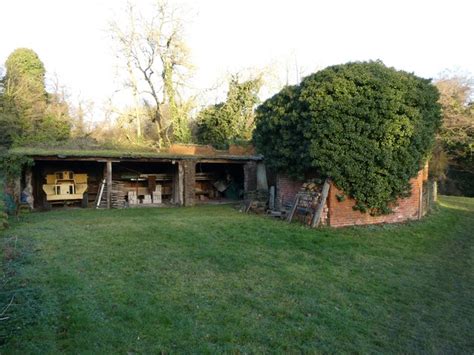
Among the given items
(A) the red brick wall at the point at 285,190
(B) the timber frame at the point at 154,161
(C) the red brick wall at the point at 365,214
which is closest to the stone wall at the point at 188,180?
(B) the timber frame at the point at 154,161

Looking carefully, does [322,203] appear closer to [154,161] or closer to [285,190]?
[285,190]

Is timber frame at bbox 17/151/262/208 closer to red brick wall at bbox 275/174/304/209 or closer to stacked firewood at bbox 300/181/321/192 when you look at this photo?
red brick wall at bbox 275/174/304/209

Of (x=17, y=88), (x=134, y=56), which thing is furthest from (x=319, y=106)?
(x=17, y=88)

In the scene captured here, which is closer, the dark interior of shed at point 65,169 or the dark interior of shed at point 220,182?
the dark interior of shed at point 65,169

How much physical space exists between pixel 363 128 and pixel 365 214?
2.89 meters

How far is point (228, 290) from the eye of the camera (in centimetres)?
608

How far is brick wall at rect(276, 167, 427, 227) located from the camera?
1188cm

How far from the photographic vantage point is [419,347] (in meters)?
4.62

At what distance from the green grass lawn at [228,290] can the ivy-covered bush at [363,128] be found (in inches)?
78.3

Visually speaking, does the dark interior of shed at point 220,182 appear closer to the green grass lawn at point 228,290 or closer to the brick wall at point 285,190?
the brick wall at point 285,190

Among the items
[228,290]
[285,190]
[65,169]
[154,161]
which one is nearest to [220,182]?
[154,161]

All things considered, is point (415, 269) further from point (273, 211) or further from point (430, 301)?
point (273, 211)

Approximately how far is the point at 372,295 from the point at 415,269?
2.35m

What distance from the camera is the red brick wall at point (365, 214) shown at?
1187 centimetres
